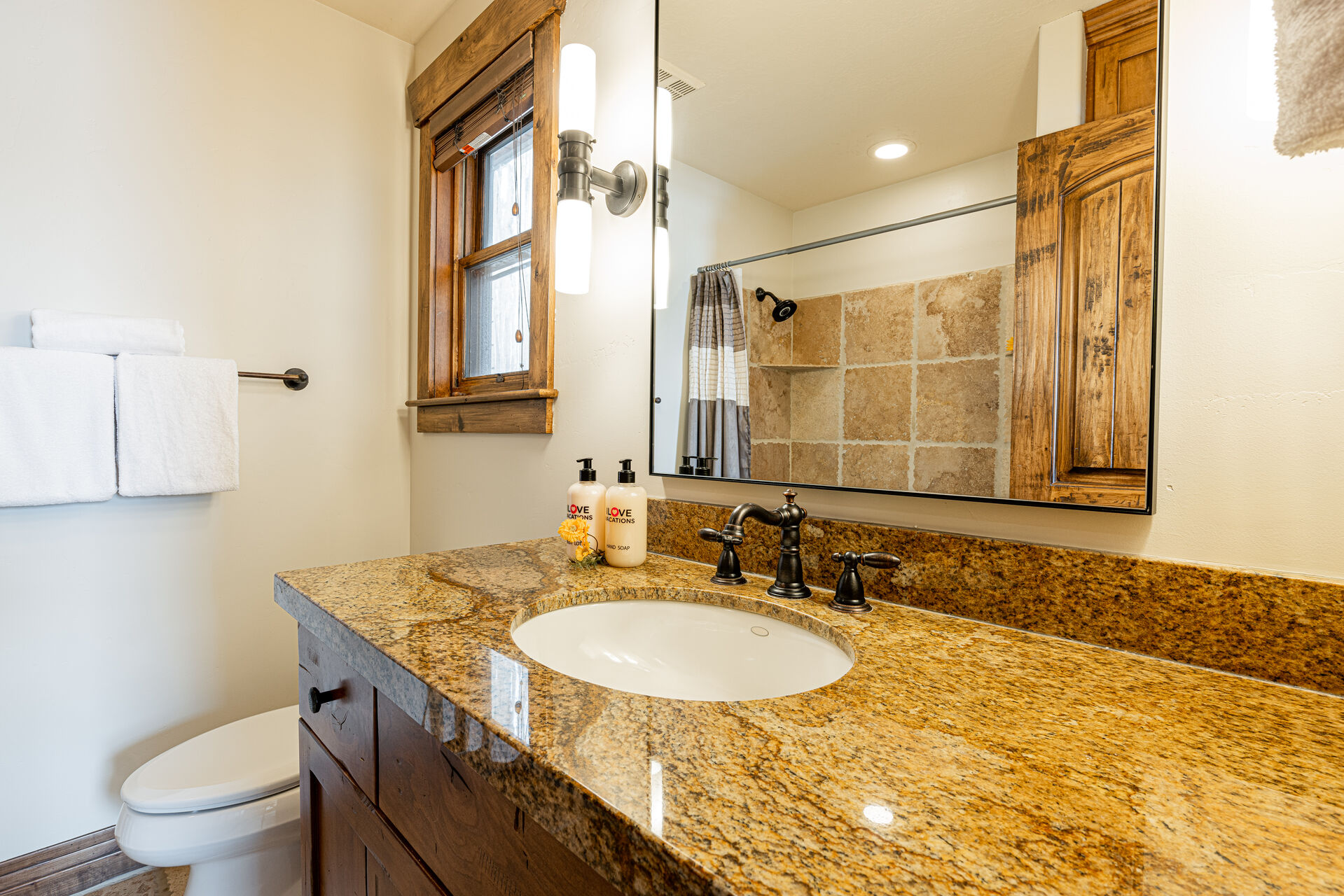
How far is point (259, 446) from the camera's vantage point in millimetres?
1789

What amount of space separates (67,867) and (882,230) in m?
2.29

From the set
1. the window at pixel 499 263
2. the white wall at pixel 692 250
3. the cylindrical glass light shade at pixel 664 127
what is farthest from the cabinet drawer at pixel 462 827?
the window at pixel 499 263

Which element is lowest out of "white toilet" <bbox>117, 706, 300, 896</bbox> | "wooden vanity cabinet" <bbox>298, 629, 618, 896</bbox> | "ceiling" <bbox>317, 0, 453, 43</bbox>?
"white toilet" <bbox>117, 706, 300, 896</bbox>

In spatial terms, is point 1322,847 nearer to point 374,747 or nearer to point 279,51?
point 374,747

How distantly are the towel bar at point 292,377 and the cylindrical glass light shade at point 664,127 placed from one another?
4.33 ft

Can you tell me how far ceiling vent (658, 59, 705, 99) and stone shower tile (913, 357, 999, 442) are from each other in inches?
28.0

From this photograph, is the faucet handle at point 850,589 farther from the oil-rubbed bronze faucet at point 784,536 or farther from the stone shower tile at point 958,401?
the stone shower tile at point 958,401

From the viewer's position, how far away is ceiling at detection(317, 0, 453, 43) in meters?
1.85

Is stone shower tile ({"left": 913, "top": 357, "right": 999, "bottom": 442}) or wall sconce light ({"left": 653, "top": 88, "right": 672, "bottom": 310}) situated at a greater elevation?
wall sconce light ({"left": 653, "top": 88, "right": 672, "bottom": 310})

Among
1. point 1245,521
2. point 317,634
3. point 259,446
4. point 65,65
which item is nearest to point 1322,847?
point 1245,521

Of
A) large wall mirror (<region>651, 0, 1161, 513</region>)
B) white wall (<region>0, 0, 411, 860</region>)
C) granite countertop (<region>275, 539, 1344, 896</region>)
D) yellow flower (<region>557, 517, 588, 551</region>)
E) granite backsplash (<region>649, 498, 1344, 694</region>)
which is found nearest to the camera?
granite countertop (<region>275, 539, 1344, 896</region>)

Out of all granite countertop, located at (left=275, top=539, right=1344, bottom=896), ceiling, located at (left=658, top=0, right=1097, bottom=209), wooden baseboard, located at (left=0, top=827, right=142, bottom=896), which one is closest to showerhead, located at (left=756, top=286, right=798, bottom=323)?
ceiling, located at (left=658, top=0, right=1097, bottom=209)

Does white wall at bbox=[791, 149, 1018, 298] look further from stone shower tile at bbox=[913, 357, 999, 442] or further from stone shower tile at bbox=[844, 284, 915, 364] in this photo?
stone shower tile at bbox=[913, 357, 999, 442]

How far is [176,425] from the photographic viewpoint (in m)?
1.54
